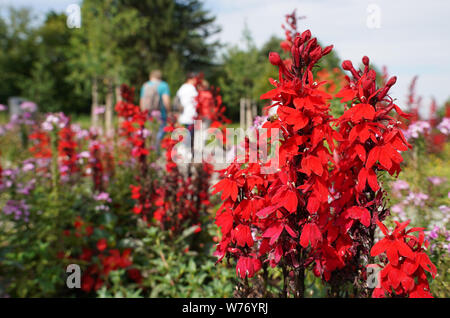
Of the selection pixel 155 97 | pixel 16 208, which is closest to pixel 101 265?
pixel 16 208

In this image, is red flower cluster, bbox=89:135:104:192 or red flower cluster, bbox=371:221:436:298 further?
red flower cluster, bbox=89:135:104:192

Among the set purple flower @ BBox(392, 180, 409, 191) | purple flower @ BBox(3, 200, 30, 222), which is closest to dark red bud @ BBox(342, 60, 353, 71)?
purple flower @ BBox(392, 180, 409, 191)

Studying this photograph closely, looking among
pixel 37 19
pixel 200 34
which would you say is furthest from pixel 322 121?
pixel 37 19

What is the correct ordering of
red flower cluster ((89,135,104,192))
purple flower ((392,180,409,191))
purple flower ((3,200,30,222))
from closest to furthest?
purple flower ((3,200,30,222)), purple flower ((392,180,409,191)), red flower cluster ((89,135,104,192))

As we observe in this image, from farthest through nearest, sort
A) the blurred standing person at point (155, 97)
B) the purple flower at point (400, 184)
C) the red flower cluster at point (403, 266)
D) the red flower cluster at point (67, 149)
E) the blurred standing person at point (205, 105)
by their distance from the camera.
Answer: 1. the blurred standing person at point (155, 97)
2. the red flower cluster at point (67, 149)
3. the blurred standing person at point (205, 105)
4. the purple flower at point (400, 184)
5. the red flower cluster at point (403, 266)

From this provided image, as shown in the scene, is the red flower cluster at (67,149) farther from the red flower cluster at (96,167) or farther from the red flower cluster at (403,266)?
the red flower cluster at (403,266)

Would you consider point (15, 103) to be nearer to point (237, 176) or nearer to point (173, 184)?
point (173, 184)

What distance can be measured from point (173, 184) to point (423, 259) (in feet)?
6.92

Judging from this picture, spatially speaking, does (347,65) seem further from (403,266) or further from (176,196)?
(176,196)

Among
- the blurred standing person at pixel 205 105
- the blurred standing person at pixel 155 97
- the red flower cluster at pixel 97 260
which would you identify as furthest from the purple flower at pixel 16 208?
the blurred standing person at pixel 155 97

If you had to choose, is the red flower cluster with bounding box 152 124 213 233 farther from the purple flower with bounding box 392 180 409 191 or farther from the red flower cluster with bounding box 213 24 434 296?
the purple flower with bounding box 392 180 409 191

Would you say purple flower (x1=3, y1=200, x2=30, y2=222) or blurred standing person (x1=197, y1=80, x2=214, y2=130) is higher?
blurred standing person (x1=197, y1=80, x2=214, y2=130)

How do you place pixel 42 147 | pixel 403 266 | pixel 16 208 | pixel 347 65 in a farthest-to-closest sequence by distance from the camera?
pixel 42 147, pixel 16 208, pixel 347 65, pixel 403 266

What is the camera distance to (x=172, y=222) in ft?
9.45
